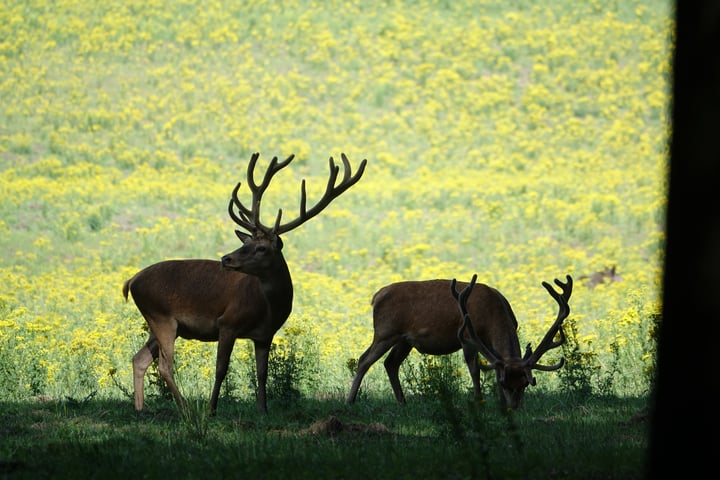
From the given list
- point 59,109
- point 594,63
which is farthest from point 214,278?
point 594,63

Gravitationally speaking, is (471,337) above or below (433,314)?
below

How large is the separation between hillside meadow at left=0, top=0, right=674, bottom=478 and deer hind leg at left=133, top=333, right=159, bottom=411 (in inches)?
9.0

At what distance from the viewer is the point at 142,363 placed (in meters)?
11.6

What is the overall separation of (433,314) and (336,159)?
72.3 feet

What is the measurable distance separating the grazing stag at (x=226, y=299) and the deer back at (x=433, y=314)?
4.52ft

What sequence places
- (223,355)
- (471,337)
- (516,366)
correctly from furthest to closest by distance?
(223,355), (471,337), (516,366)

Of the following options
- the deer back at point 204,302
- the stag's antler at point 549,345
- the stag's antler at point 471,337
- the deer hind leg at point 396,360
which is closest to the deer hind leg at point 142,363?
the deer back at point 204,302

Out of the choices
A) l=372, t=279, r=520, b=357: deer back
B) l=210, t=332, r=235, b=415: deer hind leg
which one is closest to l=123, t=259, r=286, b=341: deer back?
l=210, t=332, r=235, b=415: deer hind leg

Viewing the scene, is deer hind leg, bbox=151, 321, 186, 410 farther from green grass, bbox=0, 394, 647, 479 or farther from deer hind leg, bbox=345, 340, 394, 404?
deer hind leg, bbox=345, 340, 394, 404

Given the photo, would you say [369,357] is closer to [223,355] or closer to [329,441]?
[223,355]

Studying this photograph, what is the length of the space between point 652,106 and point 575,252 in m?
14.1

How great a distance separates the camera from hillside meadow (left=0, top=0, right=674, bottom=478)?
15.2 meters

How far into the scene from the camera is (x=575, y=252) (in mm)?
25906

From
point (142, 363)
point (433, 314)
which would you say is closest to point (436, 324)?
point (433, 314)
